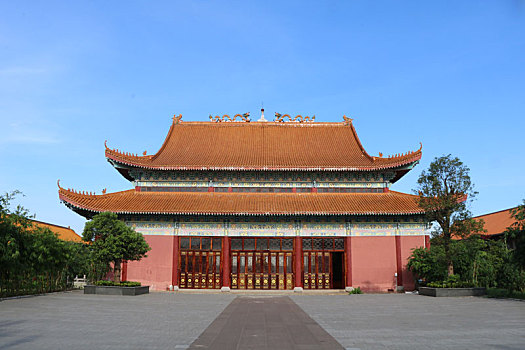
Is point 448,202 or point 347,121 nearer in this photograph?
point 448,202

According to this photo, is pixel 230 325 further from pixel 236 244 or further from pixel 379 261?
pixel 379 261

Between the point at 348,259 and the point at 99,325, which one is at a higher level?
the point at 348,259

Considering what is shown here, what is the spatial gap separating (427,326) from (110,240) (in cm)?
1584

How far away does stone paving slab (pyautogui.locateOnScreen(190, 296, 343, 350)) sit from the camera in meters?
8.54

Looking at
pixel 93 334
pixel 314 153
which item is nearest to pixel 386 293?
pixel 314 153

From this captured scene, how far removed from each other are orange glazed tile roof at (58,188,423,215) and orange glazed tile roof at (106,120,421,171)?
1896 mm

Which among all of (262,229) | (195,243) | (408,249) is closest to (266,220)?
(262,229)

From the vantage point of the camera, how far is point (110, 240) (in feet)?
69.1

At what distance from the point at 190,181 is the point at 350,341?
68.0ft

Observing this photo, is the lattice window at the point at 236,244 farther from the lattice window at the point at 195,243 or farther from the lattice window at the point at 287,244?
the lattice window at the point at 287,244

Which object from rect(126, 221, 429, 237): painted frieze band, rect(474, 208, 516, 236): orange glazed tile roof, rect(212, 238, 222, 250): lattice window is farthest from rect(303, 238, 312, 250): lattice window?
rect(474, 208, 516, 236): orange glazed tile roof

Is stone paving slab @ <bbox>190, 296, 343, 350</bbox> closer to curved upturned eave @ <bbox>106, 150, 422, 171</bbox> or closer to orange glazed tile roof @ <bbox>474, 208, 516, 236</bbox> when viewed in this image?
curved upturned eave @ <bbox>106, 150, 422, 171</bbox>

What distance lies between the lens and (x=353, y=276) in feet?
84.9

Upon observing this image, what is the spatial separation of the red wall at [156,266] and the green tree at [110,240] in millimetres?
4012
